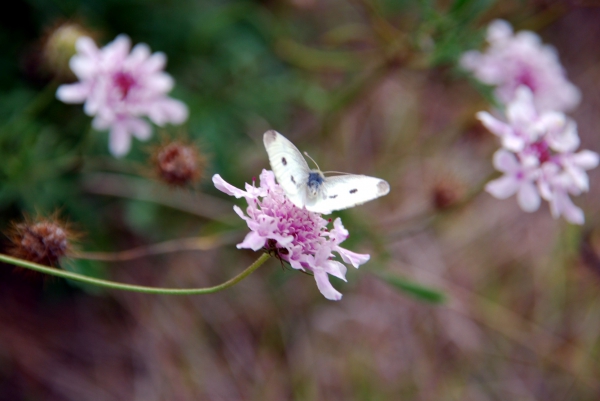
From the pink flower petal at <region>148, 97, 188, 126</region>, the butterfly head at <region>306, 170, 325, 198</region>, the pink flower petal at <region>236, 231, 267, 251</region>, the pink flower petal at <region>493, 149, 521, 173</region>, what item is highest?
the pink flower petal at <region>148, 97, 188, 126</region>

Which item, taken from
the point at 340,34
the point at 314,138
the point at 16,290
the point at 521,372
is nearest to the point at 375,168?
the point at 314,138

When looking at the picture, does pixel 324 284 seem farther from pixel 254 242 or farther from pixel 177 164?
pixel 177 164

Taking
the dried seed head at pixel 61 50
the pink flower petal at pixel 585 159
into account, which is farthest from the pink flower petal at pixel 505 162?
the dried seed head at pixel 61 50

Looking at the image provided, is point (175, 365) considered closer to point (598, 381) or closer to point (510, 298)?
point (510, 298)

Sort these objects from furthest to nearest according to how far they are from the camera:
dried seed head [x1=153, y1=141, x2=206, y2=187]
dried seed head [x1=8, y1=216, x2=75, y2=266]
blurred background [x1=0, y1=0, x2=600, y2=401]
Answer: blurred background [x1=0, y1=0, x2=600, y2=401] < dried seed head [x1=153, y1=141, x2=206, y2=187] < dried seed head [x1=8, y1=216, x2=75, y2=266]

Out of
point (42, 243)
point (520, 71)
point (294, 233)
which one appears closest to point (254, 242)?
point (294, 233)

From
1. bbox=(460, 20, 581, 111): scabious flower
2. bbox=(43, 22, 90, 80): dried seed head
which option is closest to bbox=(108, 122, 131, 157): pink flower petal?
bbox=(43, 22, 90, 80): dried seed head

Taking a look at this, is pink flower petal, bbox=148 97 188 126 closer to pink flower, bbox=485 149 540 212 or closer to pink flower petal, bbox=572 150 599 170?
pink flower, bbox=485 149 540 212
